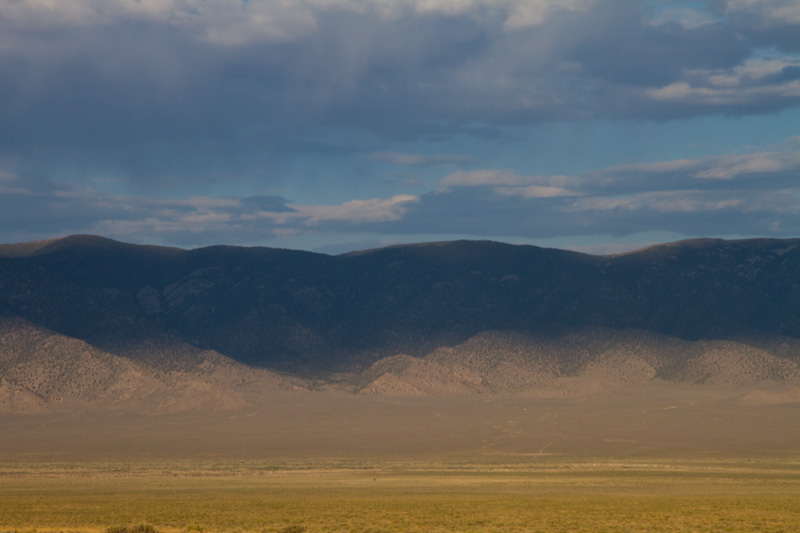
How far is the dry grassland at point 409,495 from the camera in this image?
1592 inches

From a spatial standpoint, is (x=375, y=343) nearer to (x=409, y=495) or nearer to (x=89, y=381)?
(x=89, y=381)

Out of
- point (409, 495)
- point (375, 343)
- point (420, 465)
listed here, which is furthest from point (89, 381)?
point (409, 495)

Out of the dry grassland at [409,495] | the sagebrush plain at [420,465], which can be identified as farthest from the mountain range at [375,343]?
the dry grassland at [409,495]

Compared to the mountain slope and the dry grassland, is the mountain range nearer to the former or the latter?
the mountain slope

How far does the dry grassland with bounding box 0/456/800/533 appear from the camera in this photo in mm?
40438

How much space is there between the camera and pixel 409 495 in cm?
5638

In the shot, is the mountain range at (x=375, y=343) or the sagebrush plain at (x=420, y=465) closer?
the sagebrush plain at (x=420, y=465)

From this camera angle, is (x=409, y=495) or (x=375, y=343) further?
(x=375, y=343)

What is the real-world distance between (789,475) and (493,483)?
2703 cm

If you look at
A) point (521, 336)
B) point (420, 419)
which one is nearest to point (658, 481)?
point (420, 419)

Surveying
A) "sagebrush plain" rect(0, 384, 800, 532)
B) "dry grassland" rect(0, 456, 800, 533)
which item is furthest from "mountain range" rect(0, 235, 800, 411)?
"dry grassland" rect(0, 456, 800, 533)

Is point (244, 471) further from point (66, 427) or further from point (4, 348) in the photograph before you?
point (4, 348)

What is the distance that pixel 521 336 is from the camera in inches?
7343

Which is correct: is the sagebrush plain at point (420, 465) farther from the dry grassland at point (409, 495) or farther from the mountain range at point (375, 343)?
the mountain range at point (375, 343)
